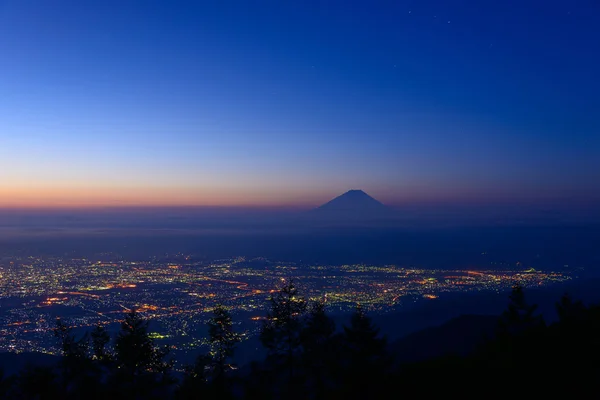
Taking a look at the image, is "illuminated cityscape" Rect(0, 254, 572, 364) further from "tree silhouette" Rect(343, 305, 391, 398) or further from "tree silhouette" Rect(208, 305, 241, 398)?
"tree silhouette" Rect(343, 305, 391, 398)

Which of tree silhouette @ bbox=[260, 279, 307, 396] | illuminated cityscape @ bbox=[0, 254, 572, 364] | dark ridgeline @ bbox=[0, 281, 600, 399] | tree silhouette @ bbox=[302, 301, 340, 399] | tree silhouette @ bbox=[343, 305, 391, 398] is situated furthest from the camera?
illuminated cityscape @ bbox=[0, 254, 572, 364]

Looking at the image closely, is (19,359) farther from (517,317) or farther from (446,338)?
(517,317)

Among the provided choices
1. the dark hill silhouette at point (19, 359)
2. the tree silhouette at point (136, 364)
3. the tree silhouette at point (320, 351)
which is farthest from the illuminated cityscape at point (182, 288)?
the tree silhouette at point (320, 351)

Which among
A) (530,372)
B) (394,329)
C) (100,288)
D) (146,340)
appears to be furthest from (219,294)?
(530,372)

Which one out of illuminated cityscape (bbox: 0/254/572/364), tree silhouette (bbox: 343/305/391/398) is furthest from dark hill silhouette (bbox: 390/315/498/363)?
tree silhouette (bbox: 343/305/391/398)

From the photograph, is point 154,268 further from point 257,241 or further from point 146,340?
point 146,340

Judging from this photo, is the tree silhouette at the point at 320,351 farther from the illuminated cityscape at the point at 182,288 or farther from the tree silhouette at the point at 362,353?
the illuminated cityscape at the point at 182,288

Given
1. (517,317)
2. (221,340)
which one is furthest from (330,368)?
(517,317)
